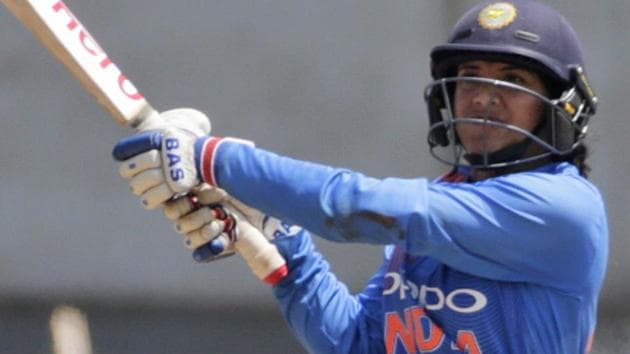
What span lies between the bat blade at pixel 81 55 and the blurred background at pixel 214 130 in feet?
6.09

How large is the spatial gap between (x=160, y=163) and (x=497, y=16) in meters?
0.70

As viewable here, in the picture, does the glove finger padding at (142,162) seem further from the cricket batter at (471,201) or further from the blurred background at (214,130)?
the blurred background at (214,130)

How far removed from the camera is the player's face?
10.8ft

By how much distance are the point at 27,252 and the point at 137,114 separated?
6.65 feet

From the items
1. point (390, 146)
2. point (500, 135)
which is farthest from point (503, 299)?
point (390, 146)

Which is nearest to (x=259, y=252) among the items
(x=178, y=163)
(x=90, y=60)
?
(x=178, y=163)

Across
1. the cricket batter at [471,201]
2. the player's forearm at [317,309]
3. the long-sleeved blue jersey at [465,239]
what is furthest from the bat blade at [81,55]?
the player's forearm at [317,309]

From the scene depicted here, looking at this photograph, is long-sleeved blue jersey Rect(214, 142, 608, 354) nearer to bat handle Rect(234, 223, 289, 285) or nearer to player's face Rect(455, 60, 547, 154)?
player's face Rect(455, 60, 547, 154)

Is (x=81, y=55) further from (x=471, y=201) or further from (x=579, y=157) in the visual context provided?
(x=579, y=157)

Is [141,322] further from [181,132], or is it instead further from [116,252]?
[181,132]

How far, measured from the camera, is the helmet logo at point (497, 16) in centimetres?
334

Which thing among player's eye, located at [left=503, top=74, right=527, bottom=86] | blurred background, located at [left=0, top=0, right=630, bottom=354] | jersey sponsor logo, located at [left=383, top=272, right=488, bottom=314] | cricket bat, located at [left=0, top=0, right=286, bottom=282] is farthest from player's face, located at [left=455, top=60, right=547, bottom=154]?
blurred background, located at [left=0, top=0, right=630, bottom=354]

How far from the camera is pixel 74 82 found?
17.2 feet

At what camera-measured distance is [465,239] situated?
10.2 feet
